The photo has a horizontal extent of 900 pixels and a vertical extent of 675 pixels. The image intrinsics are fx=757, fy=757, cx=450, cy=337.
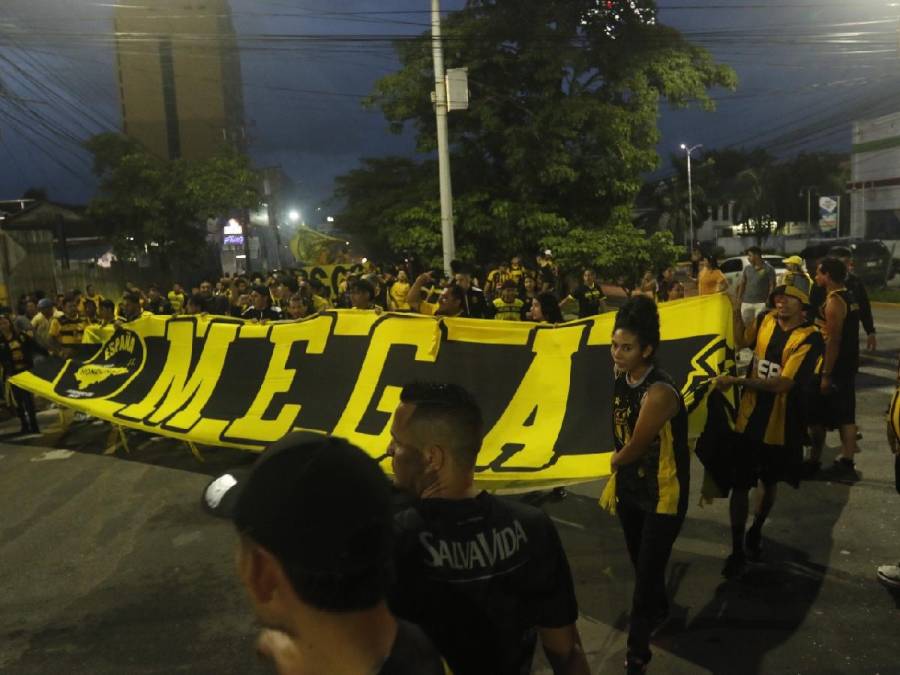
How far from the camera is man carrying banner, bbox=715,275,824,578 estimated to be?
456 cm

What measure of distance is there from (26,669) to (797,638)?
4066 mm

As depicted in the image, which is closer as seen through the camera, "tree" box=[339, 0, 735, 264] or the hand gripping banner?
the hand gripping banner

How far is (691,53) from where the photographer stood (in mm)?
19188

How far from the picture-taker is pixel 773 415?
4648 millimetres

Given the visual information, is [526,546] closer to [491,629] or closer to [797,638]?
[491,629]

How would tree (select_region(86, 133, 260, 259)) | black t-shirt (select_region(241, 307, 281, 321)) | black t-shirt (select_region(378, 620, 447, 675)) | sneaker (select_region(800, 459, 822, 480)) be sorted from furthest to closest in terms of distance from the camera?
tree (select_region(86, 133, 260, 259)) → black t-shirt (select_region(241, 307, 281, 321)) → sneaker (select_region(800, 459, 822, 480)) → black t-shirt (select_region(378, 620, 447, 675))

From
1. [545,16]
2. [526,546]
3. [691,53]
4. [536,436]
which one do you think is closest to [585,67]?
[545,16]

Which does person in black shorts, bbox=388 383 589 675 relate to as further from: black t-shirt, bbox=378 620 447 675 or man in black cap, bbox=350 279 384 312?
man in black cap, bbox=350 279 384 312

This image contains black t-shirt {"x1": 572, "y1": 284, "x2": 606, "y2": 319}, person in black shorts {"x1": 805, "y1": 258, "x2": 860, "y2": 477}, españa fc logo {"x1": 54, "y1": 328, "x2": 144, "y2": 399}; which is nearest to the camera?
person in black shorts {"x1": 805, "y1": 258, "x2": 860, "y2": 477}

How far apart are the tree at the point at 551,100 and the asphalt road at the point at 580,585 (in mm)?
12299

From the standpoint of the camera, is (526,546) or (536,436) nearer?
(526,546)

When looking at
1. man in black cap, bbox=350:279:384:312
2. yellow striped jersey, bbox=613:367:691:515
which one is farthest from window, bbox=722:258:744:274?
yellow striped jersey, bbox=613:367:691:515

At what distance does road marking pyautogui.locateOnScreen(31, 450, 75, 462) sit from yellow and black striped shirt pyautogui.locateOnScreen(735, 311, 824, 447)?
7.37 meters

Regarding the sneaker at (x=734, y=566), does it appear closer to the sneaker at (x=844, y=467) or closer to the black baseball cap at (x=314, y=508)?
the sneaker at (x=844, y=467)
